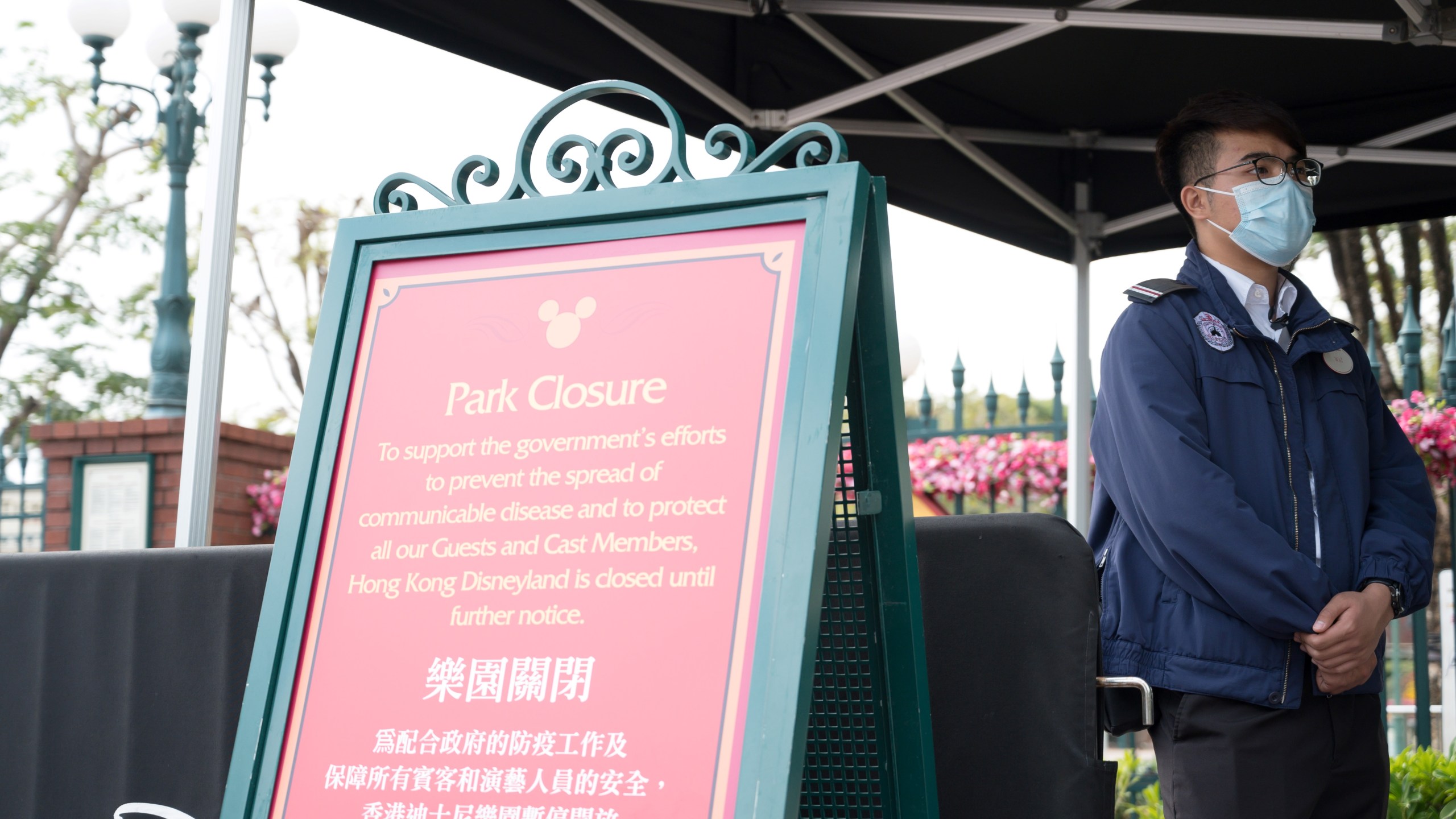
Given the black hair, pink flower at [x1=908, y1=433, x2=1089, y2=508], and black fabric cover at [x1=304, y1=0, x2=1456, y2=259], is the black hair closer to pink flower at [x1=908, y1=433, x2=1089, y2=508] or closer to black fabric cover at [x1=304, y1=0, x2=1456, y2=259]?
black fabric cover at [x1=304, y1=0, x2=1456, y2=259]

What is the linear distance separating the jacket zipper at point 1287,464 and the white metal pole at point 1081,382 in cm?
282

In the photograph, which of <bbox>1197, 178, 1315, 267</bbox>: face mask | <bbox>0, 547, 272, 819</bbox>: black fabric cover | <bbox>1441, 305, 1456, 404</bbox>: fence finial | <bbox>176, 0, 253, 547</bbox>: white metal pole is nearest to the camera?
<bbox>1197, 178, 1315, 267</bbox>: face mask

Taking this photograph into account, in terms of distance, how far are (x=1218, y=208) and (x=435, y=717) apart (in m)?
1.62

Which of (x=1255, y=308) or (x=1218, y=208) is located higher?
(x=1218, y=208)

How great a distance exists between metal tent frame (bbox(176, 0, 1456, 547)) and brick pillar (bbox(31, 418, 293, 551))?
403 centimetres

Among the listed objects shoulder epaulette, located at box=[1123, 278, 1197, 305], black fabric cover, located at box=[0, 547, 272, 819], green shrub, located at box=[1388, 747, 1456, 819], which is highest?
shoulder epaulette, located at box=[1123, 278, 1197, 305]

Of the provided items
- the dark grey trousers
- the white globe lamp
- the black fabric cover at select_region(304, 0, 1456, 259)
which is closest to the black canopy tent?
the black fabric cover at select_region(304, 0, 1456, 259)

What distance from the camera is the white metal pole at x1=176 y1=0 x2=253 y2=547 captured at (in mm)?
2912

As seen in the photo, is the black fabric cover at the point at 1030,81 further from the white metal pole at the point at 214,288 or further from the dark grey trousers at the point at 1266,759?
the dark grey trousers at the point at 1266,759

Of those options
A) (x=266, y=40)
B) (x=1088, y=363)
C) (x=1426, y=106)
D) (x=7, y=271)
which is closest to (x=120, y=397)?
(x=7, y=271)

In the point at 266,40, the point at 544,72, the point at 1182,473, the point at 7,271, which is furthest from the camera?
the point at 7,271

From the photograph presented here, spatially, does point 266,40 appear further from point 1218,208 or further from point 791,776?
point 791,776

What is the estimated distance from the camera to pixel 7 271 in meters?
17.0

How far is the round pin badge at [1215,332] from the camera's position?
6.76 feet
